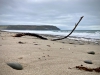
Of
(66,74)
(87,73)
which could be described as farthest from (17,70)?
(87,73)

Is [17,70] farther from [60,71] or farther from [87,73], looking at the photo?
[87,73]

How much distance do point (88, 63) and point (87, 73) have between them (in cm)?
77

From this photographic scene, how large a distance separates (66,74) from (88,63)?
1.04m

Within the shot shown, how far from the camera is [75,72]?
2.49 meters

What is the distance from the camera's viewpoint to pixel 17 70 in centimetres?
223

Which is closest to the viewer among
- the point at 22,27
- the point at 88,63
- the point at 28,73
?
the point at 28,73

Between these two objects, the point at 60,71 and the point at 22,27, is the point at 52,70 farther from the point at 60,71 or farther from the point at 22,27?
the point at 22,27

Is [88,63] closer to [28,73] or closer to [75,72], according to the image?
[75,72]

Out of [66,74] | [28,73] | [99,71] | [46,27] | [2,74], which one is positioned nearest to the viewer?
[2,74]

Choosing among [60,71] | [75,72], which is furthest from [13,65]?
[75,72]

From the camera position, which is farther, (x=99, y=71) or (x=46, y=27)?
(x=46, y=27)

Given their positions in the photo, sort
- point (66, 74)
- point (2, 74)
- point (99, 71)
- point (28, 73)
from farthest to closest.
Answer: point (99, 71), point (66, 74), point (28, 73), point (2, 74)

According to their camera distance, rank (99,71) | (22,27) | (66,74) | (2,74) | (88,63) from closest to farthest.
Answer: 1. (2,74)
2. (66,74)
3. (99,71)
4. (88,63)
5. (22,27)

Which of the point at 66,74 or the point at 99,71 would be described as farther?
the point at 99,71
